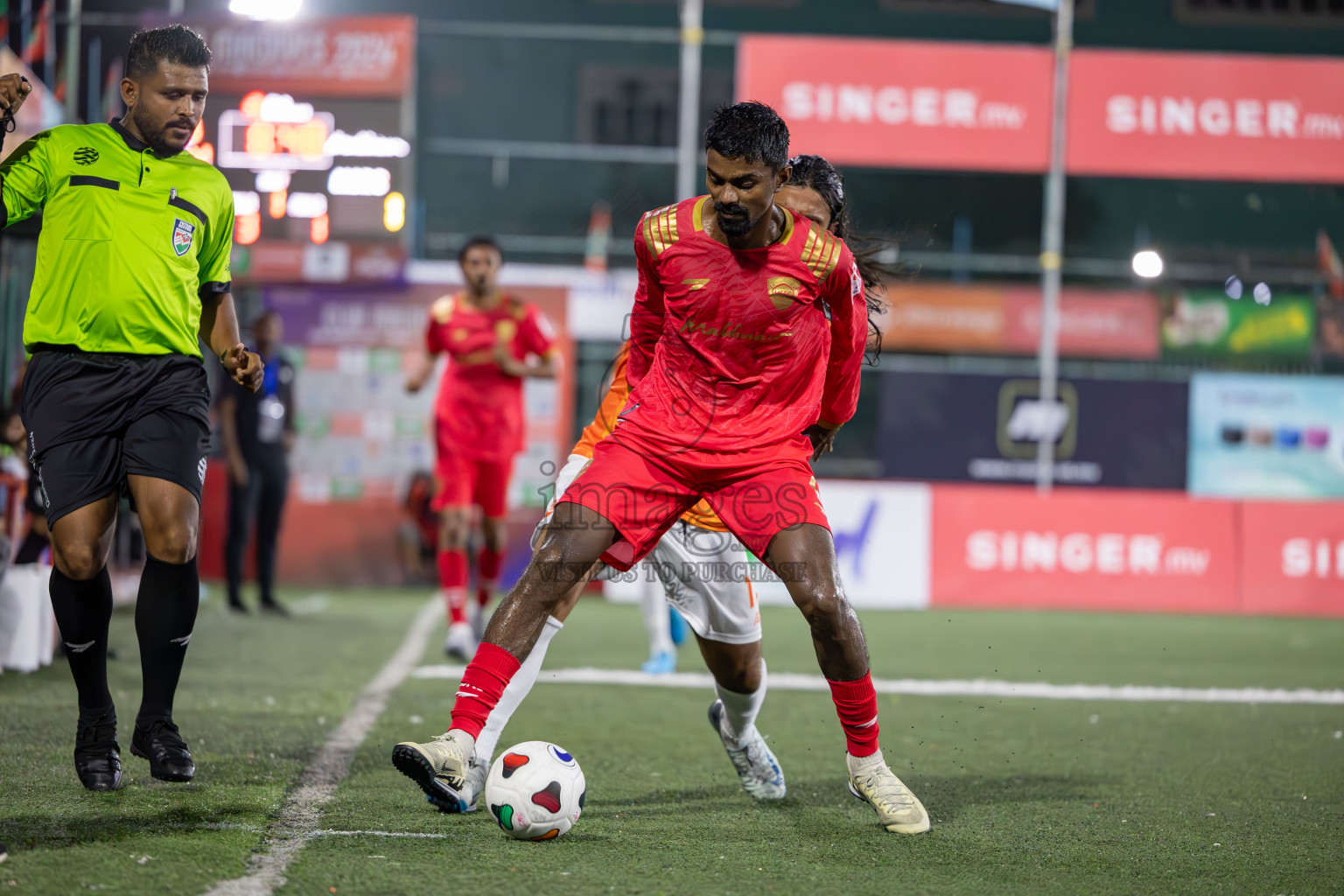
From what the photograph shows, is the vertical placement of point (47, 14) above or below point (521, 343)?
above

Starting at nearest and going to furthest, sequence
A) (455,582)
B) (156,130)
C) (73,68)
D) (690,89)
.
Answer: (156,130) → (455,582) → (73,68) → (690,89)

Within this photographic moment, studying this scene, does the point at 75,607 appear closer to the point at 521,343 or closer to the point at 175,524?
the point at 175,524

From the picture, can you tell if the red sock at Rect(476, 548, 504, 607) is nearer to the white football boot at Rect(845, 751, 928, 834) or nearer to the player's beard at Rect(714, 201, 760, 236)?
the white football boot at Rect(845, 751, 928, 834)

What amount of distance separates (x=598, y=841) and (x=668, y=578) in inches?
36.9

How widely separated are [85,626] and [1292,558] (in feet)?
31.2

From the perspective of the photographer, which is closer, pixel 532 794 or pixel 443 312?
pixel 532 794

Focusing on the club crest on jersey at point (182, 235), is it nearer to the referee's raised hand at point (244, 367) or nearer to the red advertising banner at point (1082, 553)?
the referee's raised hand at point (244, 367)

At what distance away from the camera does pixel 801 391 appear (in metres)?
3.51

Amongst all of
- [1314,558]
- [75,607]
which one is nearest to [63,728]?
[75,607]

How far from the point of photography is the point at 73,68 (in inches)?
381

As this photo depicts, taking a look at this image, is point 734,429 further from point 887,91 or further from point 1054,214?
point 1054,214

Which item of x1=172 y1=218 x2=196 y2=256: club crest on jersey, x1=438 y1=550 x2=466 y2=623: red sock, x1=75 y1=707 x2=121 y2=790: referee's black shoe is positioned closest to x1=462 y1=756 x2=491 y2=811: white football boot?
x1=75 y1=707 x2=121 y2=790: referee's black shoe

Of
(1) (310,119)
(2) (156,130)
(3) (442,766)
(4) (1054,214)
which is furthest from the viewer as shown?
(4) (1054,214)

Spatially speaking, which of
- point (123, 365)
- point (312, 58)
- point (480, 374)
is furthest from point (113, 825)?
point (312, 58)
